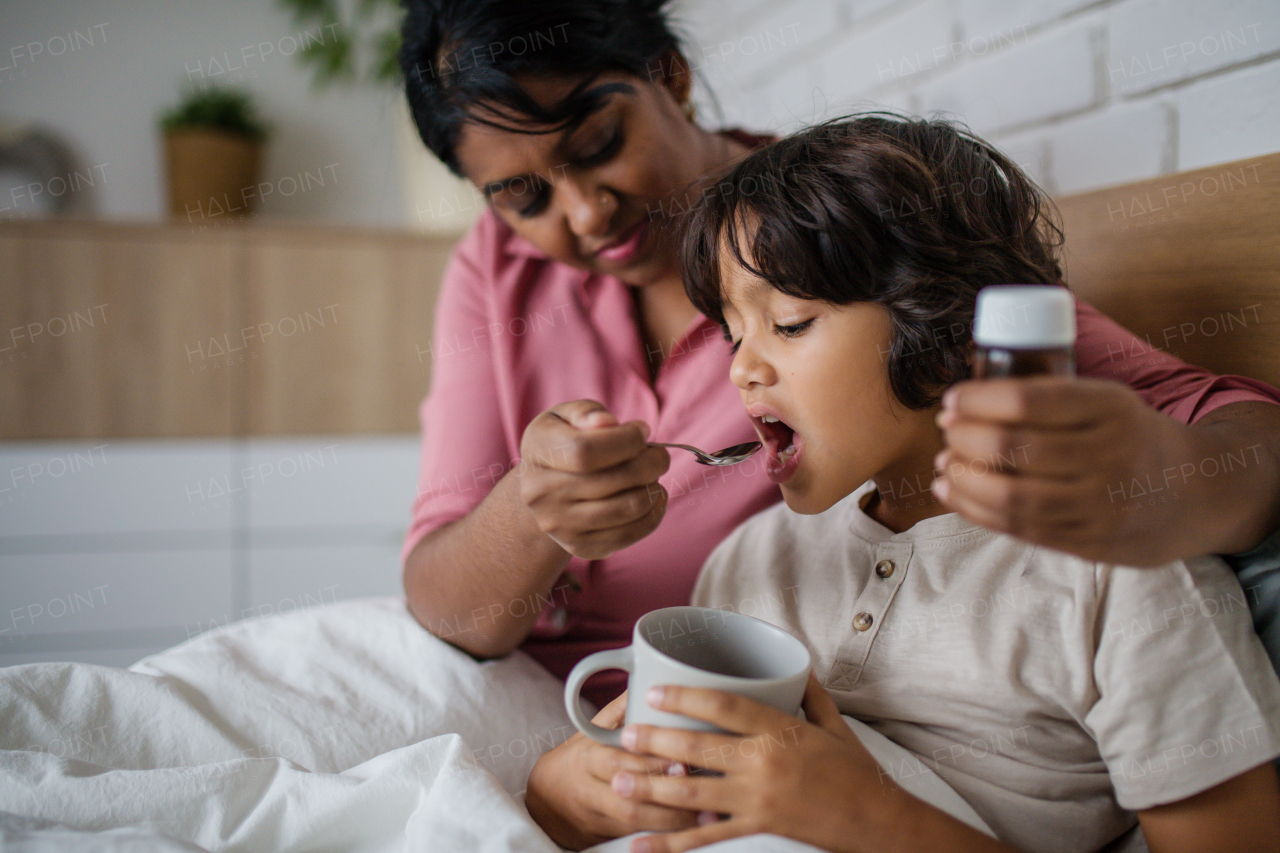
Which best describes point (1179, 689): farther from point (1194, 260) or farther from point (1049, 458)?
point (1194, 260)

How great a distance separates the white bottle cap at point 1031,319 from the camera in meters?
0.40

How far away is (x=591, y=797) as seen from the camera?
62cm

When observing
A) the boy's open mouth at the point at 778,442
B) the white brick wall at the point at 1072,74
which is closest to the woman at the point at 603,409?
the boy's open mouth at the point at 778,442

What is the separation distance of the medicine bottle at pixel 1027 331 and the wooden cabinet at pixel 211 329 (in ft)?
6.37

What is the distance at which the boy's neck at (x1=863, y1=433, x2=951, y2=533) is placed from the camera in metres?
0.75

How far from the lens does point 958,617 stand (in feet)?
2.21

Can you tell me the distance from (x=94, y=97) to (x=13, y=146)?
0.33m

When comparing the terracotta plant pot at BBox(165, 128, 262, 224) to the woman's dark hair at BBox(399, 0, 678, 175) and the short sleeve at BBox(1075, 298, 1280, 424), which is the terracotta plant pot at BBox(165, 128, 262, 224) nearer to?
the woman's dark hair at BBox(399, 0, 678, 175)

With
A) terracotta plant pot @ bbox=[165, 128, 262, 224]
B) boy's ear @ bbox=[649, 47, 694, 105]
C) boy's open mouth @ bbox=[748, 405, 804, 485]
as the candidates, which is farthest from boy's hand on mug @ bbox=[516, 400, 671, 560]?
terracotta plant pot @ bbox=[165, 128, 262, 224]

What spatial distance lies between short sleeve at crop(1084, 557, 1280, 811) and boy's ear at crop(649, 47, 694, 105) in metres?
0.74

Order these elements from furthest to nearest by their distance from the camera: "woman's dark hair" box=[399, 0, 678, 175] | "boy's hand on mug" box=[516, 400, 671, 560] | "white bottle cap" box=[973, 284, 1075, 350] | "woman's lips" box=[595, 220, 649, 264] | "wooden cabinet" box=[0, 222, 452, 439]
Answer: "wooden cabinet" box=[0, 222, 452, 439], "woman's lips" box=[595, 220, 649, 264], "woman's dark hair" box=[399, 0, 678, 175], "boy's hand on mug" box=[516, 400, 671, 560], "white bottle cap" box=[973, 284, 1075, 350]

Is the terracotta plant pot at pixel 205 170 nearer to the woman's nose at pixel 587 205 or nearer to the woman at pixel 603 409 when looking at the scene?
the woman at pixel 603 409

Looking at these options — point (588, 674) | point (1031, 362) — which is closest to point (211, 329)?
point (588, 674)

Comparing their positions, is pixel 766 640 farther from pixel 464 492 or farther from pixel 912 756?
pixel 464 492
